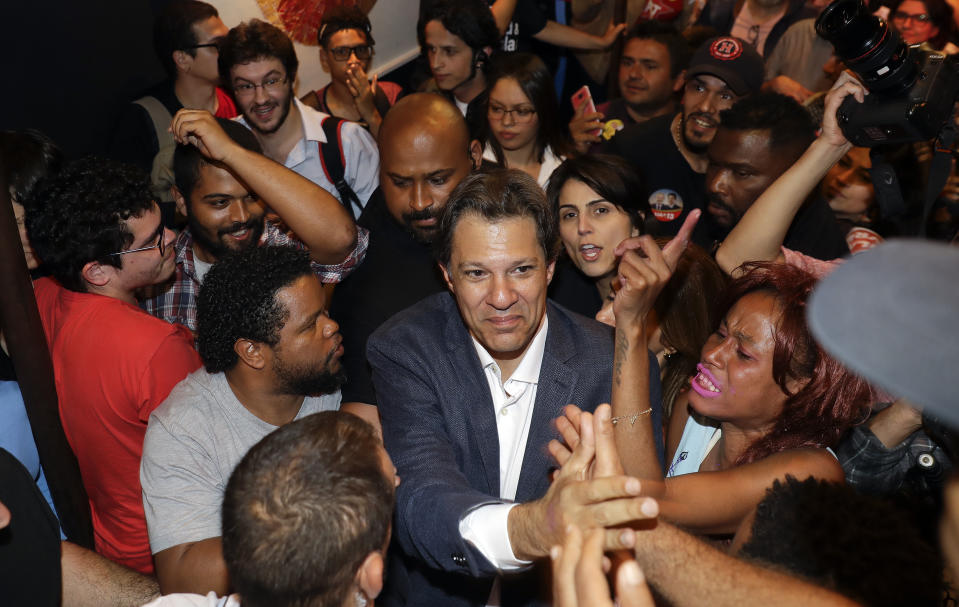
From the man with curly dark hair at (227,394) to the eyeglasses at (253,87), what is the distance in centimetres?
139

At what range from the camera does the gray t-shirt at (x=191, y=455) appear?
220cm

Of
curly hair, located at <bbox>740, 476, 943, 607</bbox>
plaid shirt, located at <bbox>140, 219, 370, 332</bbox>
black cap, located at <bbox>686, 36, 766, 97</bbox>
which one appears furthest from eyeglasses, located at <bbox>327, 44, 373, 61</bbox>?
curly hair, located at <bbox>740, 476, 943, 607</bbox>

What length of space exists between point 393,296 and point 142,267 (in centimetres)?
92

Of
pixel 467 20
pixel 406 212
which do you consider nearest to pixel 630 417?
pixel 406 212

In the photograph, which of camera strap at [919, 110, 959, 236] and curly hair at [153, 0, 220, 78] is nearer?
camera strap at [919, 110, 959, 236]

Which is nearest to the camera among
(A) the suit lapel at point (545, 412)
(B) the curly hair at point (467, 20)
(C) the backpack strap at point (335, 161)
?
(A) the suit lapel at point (545, 412)

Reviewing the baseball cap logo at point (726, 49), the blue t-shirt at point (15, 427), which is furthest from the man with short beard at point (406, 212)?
the baseball cap logo at point (726, 49)

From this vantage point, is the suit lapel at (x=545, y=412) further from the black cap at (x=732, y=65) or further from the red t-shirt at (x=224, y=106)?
the red t-shirt at (x=224, y=106)

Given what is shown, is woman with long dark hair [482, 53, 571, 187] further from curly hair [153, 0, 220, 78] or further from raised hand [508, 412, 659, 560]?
raised hand [508, 412, 659, 560]

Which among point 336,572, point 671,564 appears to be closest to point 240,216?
point 336,572

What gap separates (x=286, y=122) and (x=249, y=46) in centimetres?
39

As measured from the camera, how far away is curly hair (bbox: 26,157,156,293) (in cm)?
261

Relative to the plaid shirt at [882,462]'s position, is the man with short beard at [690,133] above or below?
above

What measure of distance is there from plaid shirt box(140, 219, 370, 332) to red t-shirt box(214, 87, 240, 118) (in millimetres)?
1192
